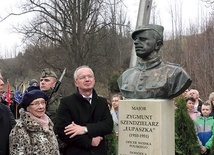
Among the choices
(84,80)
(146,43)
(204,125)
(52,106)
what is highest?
(146,43)

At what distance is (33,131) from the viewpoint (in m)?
4.04

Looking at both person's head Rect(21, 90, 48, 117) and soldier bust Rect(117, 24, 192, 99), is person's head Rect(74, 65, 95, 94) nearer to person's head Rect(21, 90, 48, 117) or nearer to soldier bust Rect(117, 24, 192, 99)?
person's head Rect(21, 90, 48, 117)

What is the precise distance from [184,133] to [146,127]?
1630 mm

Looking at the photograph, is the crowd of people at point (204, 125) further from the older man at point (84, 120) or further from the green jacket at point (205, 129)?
the older man at point (84, 120)

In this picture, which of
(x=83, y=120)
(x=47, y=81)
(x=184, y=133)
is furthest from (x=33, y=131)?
(x=184, y=133)

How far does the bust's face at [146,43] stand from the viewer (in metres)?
4.76

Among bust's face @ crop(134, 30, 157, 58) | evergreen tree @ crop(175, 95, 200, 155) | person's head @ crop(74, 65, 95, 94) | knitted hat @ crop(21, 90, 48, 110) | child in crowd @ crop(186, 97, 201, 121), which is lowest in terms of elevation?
evergreen tree @ crop(175, 95, 200, 155)

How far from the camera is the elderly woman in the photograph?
389cm

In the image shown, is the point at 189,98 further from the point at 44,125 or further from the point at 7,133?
the point at 7,133

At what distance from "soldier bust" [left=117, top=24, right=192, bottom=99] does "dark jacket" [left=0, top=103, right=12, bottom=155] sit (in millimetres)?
1708

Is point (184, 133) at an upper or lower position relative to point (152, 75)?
lower

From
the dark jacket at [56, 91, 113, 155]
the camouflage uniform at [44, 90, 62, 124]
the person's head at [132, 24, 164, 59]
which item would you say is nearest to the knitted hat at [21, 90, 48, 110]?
the dark jacket at [56, 91, 113, 155]

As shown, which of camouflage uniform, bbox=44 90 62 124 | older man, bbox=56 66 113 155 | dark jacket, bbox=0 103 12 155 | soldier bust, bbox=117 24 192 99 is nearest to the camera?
dark jacket, bbox=0 103 12 155

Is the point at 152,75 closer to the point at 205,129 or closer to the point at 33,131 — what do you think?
the point at 33,131
